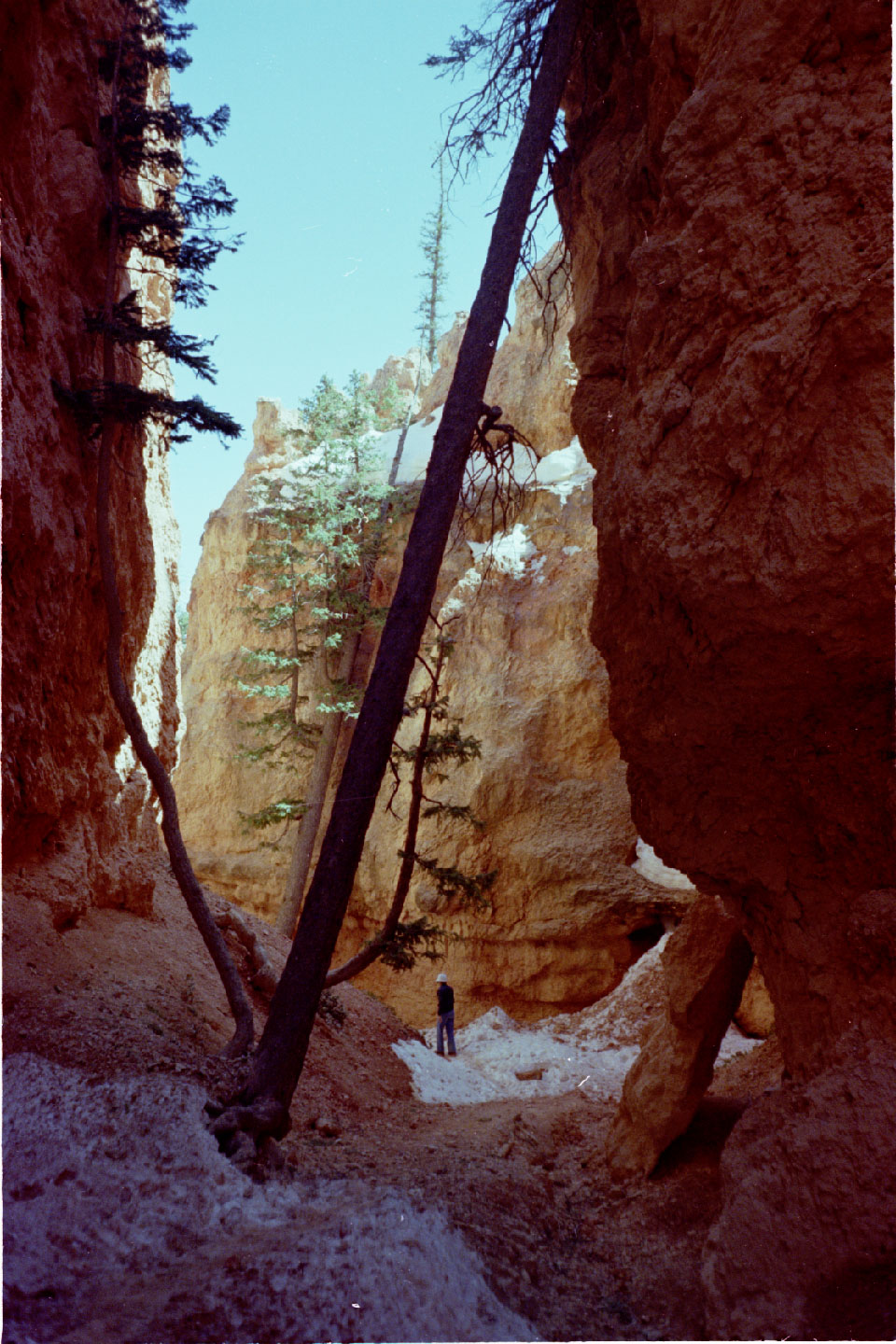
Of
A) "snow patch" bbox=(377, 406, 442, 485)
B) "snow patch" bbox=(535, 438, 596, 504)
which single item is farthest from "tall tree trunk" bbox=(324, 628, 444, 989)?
"snow patch" bbox=(377, 406, 442, 485)

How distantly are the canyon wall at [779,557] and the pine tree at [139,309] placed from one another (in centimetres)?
414

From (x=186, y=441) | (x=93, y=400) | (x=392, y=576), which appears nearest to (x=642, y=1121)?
(x=186, y=441)

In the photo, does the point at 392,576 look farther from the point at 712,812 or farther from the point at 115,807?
the point at 712,812

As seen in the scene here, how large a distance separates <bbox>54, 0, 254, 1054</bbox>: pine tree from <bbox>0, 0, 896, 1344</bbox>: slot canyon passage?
242 millimetres

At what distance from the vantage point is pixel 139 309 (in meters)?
7.97

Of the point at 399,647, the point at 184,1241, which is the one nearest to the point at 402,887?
the point at 399,647

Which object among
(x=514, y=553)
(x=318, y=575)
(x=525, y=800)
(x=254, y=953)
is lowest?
(x=254, y=953)

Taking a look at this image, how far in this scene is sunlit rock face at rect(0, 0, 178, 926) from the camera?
20.3ft

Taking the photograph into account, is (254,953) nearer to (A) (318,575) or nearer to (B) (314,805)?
(B) (314,805)

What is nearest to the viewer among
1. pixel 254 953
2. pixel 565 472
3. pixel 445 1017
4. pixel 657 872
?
pixel 254 953

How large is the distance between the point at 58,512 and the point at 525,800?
12.0m

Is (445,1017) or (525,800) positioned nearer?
(445,1017)

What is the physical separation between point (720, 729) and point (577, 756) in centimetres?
1230

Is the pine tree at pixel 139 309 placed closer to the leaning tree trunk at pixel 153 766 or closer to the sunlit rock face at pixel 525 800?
the leaning tree trunk at pixel 153 766
